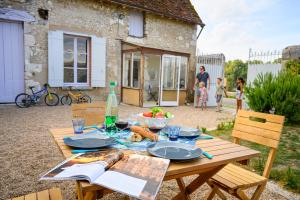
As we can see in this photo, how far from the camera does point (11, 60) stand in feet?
23.3

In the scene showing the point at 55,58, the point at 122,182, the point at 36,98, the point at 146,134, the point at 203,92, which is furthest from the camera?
the point at 203,92

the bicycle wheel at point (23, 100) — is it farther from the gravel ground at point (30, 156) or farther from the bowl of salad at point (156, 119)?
the bowl of salad at point (156, 119)

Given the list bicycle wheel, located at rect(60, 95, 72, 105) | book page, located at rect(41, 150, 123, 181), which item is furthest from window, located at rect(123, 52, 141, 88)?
book page, located at rect(41, 150, 123, 181)

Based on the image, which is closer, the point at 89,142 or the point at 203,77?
the point at 89,142

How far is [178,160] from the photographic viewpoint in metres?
1.22

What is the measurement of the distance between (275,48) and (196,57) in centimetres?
395

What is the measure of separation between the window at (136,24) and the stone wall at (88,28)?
207mm

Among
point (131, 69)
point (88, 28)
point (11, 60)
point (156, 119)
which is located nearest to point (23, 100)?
point (11, 60)

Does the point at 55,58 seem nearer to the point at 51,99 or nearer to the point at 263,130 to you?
the point at 51,99

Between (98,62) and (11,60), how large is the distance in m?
2.77

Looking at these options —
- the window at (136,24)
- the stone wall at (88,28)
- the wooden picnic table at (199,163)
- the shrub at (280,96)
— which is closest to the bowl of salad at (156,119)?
the wooden picnic table at (199,163)

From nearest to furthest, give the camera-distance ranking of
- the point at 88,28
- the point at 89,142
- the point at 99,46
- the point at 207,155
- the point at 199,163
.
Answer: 1. the point at 199,163
2. the point at 207,155
3. the point at 89,142
4. the point at 88,28
5. the point at 99,46

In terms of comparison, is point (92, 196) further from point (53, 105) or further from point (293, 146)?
point (53, 105)

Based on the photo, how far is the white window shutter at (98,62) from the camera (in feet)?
27.3
